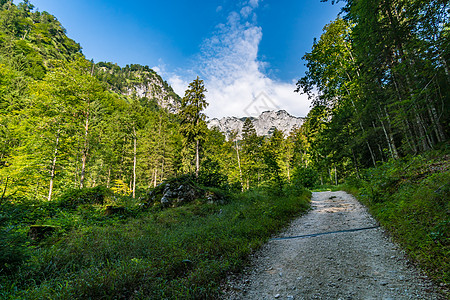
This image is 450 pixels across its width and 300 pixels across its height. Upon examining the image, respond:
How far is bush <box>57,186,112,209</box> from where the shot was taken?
9.88 metres

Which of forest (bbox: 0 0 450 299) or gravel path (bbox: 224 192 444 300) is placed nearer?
gravel path (bbox: 224 192 444 300)

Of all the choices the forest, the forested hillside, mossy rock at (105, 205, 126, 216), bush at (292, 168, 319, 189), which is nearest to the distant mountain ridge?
bush at (292, 168, 319, 189)

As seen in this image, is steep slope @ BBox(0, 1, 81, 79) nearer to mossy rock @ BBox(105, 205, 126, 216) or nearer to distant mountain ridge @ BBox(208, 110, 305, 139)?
mossy rock @ BBox(105, 205, 126, 216)

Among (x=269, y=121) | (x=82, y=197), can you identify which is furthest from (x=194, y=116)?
(x=269, y=121)

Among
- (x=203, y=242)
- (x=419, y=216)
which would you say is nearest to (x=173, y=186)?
(x=203, y=242)

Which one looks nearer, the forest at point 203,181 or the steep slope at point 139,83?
the forest at point 203,181

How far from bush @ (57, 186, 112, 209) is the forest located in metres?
0.07

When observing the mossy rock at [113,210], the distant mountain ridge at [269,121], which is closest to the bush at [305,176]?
the mossy rock at [113,210]

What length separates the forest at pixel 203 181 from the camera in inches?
133

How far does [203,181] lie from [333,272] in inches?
523

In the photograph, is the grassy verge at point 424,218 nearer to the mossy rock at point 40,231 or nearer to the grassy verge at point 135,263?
the grassy verge at point 135,263

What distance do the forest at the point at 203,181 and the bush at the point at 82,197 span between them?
67 millimetres

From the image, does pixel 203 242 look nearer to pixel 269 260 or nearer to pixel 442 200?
pixel 269 260

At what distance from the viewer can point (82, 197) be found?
1059cm
